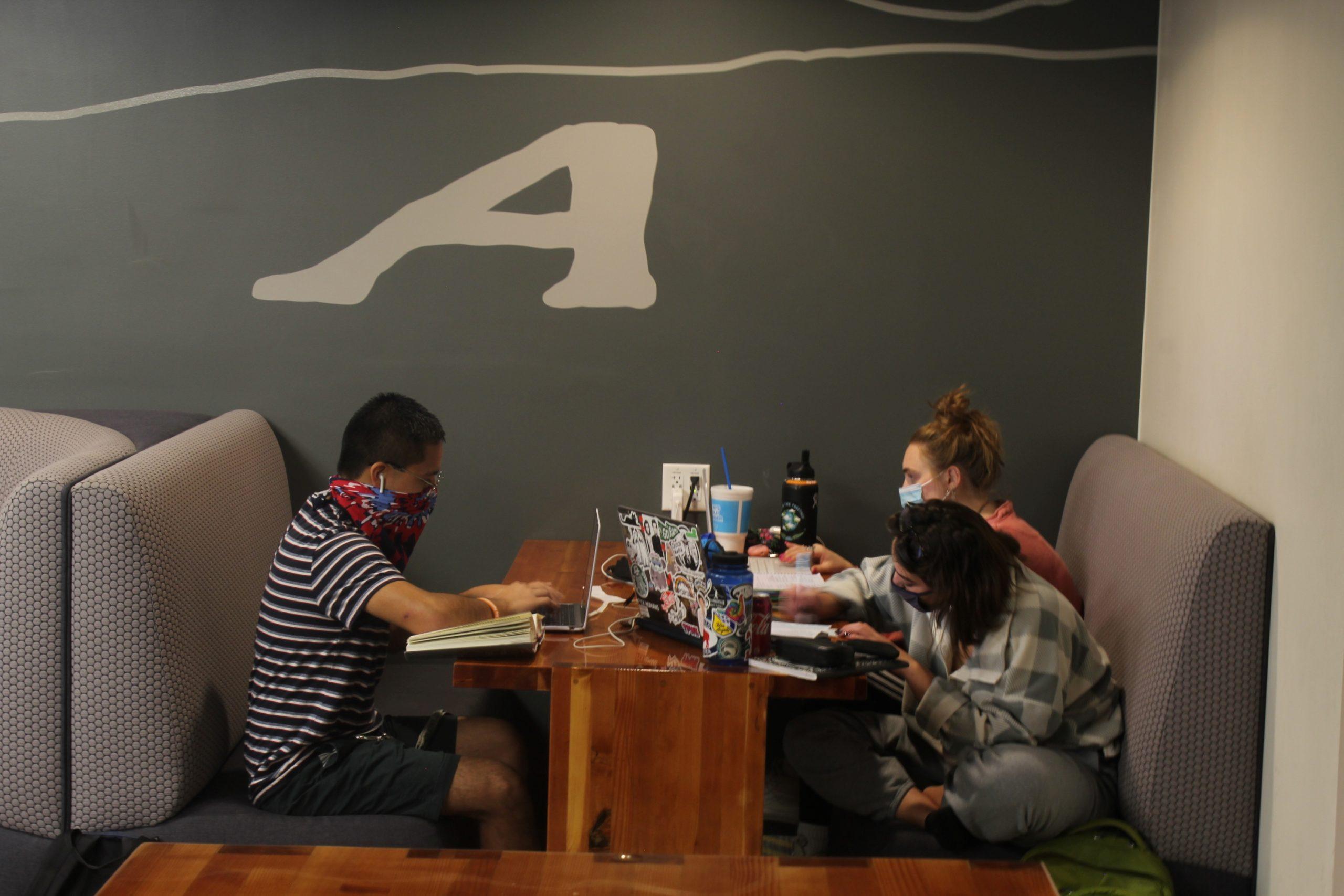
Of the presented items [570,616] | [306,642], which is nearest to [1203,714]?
[570,616]

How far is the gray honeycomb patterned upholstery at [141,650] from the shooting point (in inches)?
76.4

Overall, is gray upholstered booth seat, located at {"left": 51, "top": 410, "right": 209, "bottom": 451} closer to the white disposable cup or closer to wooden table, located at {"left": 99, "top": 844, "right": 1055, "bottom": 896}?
the white disposable cup

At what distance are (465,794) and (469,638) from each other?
36 centimetres

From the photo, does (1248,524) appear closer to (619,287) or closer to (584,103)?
(619,287)

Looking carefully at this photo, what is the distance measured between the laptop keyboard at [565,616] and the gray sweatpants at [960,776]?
46 cm

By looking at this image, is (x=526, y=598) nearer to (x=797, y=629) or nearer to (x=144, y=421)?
(x=797, y=629)

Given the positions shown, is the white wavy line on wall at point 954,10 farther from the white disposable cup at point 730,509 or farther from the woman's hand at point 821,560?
the woman's hand at point 821,560

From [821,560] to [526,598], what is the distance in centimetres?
78

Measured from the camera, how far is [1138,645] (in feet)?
6.65

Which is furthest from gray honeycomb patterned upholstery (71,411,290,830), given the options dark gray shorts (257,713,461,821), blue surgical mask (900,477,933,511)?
blue surgical mask (900,477,933,511)

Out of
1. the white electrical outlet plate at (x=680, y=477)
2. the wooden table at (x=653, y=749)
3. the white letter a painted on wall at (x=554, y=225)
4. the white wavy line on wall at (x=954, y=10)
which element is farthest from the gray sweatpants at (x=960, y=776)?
the white wavy line on wall at (x=954, y=10)

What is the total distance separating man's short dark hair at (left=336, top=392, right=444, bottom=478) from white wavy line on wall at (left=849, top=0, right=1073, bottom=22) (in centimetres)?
166

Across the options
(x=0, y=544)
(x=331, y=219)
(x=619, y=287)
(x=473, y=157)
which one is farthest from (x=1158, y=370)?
(x=0, y=544)

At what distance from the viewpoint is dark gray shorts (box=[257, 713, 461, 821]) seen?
1.98 m
